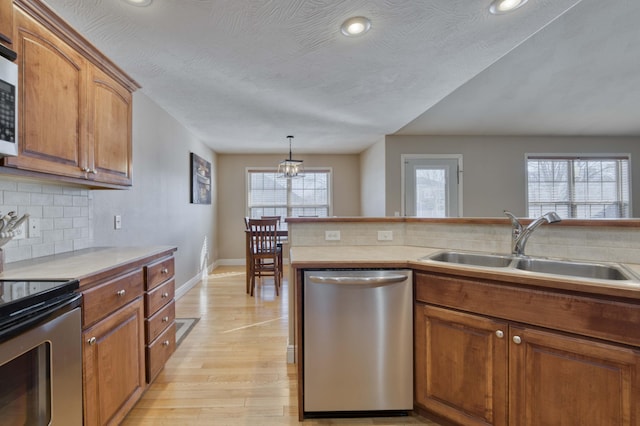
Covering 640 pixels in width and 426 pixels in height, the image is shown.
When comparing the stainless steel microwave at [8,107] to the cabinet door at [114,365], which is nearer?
the stainless steel microwave at [8,107]

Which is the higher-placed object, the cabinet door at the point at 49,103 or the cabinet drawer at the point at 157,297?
the cabinet door at the point at 49,103

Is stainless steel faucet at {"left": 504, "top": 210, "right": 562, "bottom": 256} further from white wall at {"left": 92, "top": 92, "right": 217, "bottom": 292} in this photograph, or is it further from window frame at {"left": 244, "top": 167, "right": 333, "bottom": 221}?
window frame at {"left": 244, "top": 167, "right": 333, "bottom": 221}

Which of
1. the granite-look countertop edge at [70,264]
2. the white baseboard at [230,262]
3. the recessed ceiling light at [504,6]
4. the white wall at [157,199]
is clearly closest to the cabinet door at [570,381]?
the recessed ceiling light at [504,6]

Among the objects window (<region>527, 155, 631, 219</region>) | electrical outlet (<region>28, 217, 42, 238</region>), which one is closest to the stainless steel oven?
electrical outlet (<region>28, 217, 42, 238</region>)

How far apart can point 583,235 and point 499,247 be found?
39 cm

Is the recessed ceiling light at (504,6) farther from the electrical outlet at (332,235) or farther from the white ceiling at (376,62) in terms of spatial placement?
the electrical outlet at (332,235)

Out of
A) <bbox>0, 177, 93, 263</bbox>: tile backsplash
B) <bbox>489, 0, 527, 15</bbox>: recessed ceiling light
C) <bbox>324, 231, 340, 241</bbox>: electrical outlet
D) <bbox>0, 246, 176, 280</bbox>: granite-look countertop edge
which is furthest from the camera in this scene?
<bbox>324, 231, 340, 241</bbox>: electrical outlet

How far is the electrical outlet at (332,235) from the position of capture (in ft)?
6.84

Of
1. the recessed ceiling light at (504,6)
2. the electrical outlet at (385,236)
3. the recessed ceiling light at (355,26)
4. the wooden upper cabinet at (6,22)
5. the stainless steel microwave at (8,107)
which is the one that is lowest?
the electrical outlet at (385,236)

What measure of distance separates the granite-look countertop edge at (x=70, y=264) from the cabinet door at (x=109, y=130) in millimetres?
464

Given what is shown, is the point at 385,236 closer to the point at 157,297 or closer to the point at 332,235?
the point at 332,235

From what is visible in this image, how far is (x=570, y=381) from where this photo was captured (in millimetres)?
1086

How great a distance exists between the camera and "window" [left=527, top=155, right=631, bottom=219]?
4590 millimetres

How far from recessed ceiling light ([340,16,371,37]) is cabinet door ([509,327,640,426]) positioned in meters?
1.87
